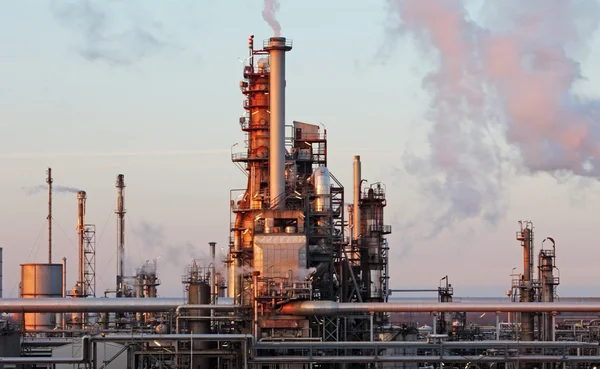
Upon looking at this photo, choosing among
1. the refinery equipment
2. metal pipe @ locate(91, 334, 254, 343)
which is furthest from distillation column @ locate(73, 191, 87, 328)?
metal pipe @ locate(91, 334, 254, 343)

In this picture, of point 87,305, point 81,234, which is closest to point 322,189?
point 87,305

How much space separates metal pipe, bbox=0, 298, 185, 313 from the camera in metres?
48.7

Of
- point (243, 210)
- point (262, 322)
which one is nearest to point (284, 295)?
point (262, 322)

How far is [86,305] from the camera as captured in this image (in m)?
49.8

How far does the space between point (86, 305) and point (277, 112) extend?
1112 centimetres

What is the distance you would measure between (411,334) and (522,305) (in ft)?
17.1

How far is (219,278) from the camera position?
59.0 metres

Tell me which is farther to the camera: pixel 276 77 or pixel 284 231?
pixel 276 77

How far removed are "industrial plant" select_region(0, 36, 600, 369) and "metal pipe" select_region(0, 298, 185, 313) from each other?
54 mm

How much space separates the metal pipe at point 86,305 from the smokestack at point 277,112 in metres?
6.27

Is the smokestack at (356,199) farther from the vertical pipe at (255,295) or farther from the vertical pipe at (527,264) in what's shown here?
the vertical pipe at (255,295)

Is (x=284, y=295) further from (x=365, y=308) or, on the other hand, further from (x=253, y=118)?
(x=253, y=118)

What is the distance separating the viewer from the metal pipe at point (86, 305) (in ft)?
160

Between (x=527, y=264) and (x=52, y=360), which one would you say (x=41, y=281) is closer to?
(x=52, y=360)
